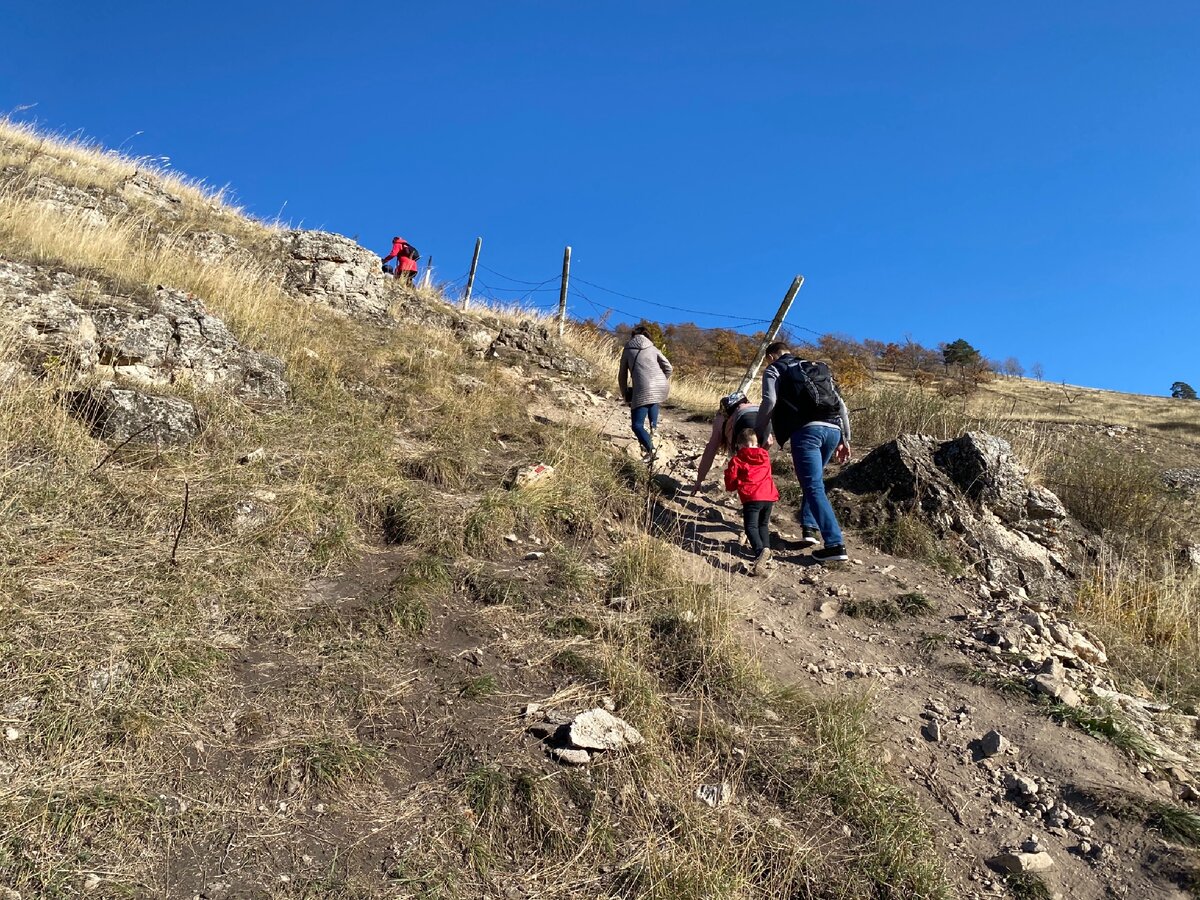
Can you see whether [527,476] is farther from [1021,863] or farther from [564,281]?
[564,281]

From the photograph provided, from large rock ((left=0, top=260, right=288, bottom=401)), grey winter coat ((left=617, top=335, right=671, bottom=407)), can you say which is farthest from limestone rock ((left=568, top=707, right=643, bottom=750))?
large rock ((left=0, top=260, right=288, bottom=401))

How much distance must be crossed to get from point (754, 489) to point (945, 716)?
2112mm

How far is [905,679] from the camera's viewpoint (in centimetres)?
409

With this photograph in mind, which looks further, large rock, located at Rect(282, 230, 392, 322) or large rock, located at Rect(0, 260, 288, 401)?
large rock, located at Rect(282, 230, 392, 322)

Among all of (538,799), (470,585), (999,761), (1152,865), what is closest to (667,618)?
(470,585)

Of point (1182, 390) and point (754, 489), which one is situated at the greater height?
point (1182, 390)

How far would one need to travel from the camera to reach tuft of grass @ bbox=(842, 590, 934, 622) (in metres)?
4.79

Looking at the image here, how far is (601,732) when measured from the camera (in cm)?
309

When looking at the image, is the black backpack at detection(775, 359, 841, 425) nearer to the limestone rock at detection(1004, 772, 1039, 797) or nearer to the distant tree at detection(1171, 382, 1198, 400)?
the limestone rock at detection(1004, 772, 1039, 797)

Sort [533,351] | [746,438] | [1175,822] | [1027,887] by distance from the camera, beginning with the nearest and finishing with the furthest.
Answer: [1027,887] → [1175,822] → [746,438] → [533,351]

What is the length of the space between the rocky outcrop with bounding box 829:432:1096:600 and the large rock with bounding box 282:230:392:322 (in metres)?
7.84

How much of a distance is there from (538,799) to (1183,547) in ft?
22.4

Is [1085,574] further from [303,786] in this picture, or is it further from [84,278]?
[84,278]

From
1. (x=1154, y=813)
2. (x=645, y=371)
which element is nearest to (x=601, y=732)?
(x=1154, y=813)
